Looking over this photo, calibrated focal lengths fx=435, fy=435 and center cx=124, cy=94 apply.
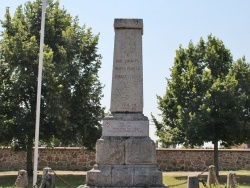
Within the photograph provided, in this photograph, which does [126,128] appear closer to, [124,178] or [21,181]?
[124,178]

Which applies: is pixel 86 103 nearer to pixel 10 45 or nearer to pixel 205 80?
pixel 10 45

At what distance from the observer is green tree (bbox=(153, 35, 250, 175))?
889 inches

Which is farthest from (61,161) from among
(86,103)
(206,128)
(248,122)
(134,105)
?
(134,105)

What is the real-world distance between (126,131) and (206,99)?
13469 millimetres

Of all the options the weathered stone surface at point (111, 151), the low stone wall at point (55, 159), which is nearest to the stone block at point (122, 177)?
the weathered stone surface at point (111, 151)

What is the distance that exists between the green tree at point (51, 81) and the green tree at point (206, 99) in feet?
13.7

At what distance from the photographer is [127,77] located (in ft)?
33.3

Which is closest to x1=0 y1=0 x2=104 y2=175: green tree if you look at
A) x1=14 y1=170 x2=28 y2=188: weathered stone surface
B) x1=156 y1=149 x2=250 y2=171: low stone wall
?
x1=156 y1=149 x2=250 y2=171: low stone wall

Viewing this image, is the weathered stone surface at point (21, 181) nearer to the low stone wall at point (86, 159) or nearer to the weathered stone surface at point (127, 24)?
the weathered stone surface at point (127, 24)

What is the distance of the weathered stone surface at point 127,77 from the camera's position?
10117mm

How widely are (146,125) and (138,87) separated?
919mm

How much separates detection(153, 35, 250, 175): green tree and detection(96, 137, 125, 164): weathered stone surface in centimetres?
1300

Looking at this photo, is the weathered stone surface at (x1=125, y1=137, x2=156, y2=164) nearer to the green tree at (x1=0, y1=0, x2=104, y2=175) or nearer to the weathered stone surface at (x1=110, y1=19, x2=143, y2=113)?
the weathered stone surface at (x1=110, y1=19, x2=143, y2=113)

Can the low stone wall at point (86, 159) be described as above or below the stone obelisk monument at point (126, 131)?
below
